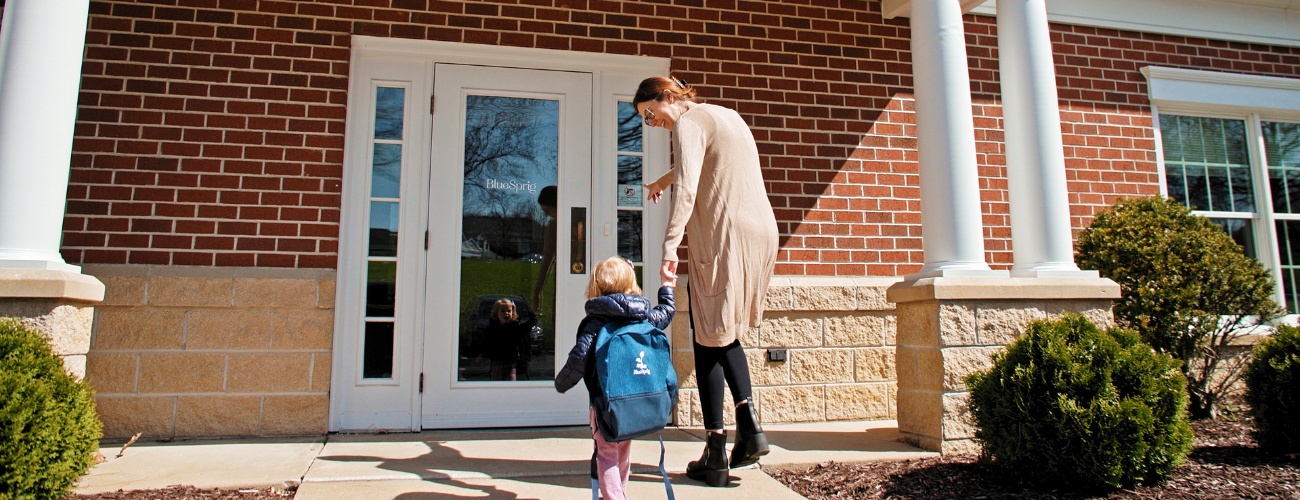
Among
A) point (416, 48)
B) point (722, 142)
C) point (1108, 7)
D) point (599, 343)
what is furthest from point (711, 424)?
point (1108, 7)

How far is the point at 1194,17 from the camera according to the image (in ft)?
17.6

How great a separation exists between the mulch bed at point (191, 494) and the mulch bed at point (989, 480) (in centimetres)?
190

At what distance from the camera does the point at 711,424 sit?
8.54ft

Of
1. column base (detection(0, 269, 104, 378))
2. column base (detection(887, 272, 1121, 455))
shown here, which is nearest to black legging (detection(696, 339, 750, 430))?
column base (detection(887, 272, 1121, 455))

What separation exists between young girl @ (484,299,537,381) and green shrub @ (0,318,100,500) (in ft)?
6.19

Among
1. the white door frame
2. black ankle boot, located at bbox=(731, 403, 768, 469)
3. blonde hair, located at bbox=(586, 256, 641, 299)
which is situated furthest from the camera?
the white door frame

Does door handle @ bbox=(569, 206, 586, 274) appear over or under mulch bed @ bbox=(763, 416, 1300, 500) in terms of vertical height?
over

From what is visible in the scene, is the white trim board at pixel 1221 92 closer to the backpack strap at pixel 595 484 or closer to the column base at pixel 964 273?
the column base at pixel 964 273

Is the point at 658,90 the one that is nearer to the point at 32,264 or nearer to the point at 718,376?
the point at 718,376

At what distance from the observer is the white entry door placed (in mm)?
4008

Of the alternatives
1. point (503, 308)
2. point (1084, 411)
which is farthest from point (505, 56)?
point (1084, 411)

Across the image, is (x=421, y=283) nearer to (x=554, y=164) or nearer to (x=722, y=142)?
(x=554, y=164)

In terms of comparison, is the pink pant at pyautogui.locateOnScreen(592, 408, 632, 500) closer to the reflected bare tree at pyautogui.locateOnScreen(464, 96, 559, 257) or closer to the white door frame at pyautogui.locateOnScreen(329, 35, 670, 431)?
the white door frame at pyautogui.locateOnScreen(329, 35, 670, 431)

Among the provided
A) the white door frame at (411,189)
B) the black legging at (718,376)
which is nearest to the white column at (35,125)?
the white door frame at (411,189)
